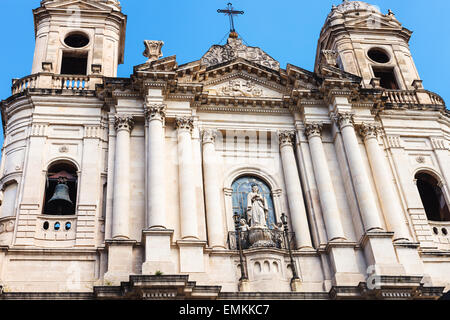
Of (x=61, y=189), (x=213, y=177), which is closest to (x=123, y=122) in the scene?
(x=61, y=189)

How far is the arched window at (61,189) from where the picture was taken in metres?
17.4

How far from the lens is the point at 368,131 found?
1955 cm

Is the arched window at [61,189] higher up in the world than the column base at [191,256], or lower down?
higher up

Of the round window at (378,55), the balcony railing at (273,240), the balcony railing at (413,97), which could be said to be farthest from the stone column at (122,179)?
the round window at (378,55)

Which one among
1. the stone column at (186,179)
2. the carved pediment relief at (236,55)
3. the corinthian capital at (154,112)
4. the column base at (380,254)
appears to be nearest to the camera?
the column base at (380,254)

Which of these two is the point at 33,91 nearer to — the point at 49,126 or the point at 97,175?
the point at 49,126

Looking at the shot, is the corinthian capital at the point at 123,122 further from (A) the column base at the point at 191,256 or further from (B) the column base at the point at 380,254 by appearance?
(B) the column base at the point at 380,254

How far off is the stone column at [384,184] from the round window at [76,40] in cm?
1049

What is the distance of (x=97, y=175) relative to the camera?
17812 mm

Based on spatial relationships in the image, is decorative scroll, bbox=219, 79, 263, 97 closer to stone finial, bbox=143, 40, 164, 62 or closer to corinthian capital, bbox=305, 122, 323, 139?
corinthian capital, bbox=305, 122, 323, 139

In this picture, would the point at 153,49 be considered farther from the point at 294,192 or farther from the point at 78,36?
the point at 294,192

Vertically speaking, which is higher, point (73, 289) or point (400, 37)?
point (400, 37)
